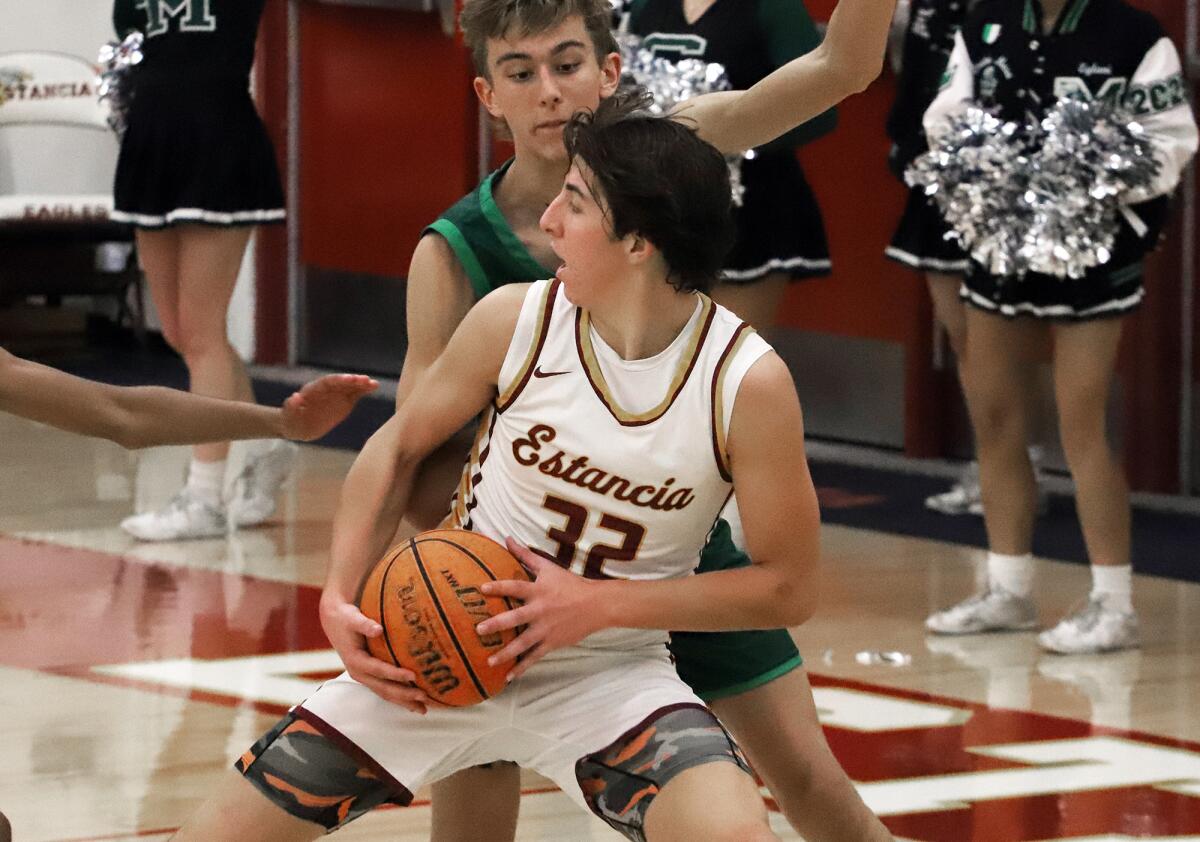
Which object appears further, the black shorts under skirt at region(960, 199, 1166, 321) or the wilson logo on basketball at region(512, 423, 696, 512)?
the black shorts under skirt at region(960, 199, 1166, 321)

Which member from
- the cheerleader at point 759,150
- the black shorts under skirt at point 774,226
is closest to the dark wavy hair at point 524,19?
the cheerleader at point 759,150

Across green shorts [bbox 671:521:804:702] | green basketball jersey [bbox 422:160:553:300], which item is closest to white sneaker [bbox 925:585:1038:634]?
green shorts [bbox 671:521:804:702]

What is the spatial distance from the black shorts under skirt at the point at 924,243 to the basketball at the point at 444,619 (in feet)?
13.1

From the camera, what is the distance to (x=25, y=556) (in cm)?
643

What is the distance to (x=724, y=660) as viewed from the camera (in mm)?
3188

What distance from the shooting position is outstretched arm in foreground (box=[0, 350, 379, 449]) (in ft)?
10.8

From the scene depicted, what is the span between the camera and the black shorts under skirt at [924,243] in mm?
6742

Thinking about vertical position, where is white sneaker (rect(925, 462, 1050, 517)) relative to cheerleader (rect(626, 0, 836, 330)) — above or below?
below

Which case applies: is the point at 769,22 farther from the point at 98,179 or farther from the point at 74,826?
the point at 98,179

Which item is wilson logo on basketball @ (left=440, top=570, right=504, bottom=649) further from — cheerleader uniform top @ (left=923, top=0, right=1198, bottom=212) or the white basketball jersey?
cheerleader uniform top @ (left=923, top=0, right=1198, bottom=212)

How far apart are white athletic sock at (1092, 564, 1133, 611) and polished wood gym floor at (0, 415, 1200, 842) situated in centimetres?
14

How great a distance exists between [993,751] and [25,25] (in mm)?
7587

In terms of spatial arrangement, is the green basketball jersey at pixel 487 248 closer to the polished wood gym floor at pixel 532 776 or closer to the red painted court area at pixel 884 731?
the polished wood gym floor at pixel 532 776

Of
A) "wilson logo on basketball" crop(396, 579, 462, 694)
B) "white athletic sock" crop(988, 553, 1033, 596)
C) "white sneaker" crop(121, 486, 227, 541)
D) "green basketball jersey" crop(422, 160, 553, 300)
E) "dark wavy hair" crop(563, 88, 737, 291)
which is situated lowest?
"white sneaker" crop(121, 486, 227, 541)
